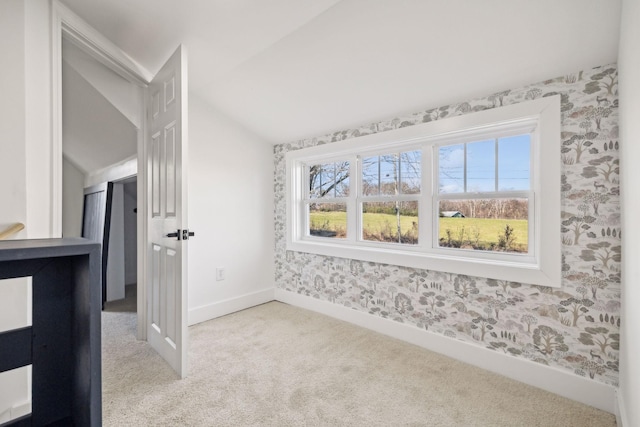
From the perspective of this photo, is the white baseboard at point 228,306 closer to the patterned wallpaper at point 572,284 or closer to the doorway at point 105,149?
the doorway at point 105,149

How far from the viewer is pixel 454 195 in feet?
7.73

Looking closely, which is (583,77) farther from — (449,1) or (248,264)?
(248,264)

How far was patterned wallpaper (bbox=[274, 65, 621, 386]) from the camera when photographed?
1.65 meters

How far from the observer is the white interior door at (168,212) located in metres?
1.94

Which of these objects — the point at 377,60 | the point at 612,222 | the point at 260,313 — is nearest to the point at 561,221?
the point at 612,222

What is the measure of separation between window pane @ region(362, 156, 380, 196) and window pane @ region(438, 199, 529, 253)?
27.1 inches

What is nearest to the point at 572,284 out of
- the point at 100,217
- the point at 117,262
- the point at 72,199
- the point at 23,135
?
the point at 23,135

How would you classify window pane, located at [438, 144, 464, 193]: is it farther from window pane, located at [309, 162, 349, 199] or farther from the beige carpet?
the beige carpet

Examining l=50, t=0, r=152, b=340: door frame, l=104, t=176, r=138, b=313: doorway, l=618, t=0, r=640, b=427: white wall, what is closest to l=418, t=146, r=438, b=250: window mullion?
l=618, t=0, r=640, b=427: white wall

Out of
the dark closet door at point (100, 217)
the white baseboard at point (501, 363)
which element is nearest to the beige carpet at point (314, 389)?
the white baseboard at point (501, 363)

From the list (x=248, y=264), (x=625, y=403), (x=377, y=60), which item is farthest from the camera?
(x=248, y=264)

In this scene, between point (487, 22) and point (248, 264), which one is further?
point (248, 264)

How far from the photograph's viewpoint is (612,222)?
5.39 feet

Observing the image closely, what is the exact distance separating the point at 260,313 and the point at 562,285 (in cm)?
261
